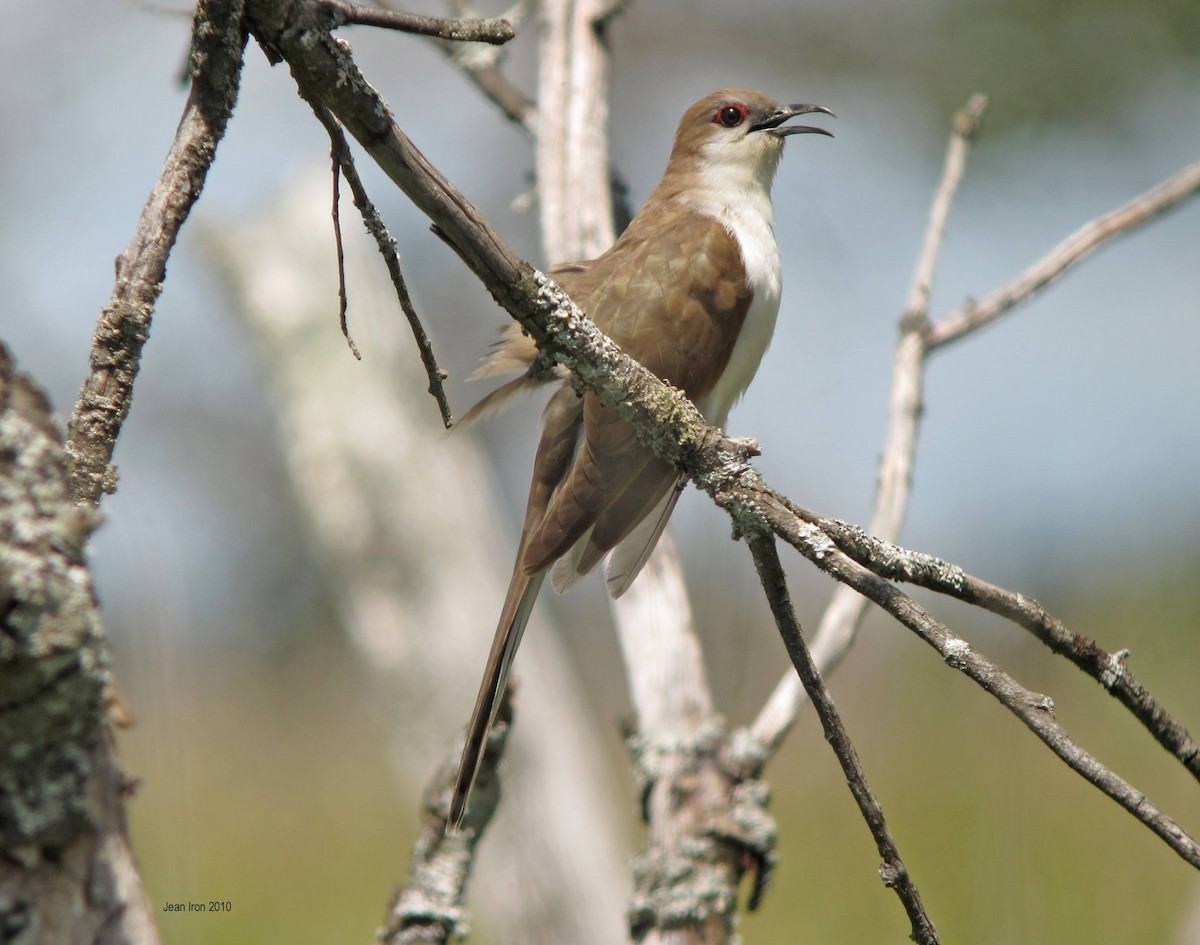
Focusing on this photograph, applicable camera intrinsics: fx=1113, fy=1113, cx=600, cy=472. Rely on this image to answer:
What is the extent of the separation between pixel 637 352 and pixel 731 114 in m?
1.40

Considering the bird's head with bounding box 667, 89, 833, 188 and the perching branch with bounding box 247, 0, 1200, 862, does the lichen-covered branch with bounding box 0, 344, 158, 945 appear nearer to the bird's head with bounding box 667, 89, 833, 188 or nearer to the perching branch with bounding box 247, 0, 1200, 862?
the perching branch with bounding box 247, 0, 1200, 862

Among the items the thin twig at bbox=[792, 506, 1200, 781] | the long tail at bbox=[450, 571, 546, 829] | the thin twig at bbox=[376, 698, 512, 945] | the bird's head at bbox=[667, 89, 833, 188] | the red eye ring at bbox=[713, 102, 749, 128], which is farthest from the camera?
the red eye ring at bbox=[713, 102, 749, 128]

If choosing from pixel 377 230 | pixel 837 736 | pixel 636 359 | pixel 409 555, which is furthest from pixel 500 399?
pixel 409 555

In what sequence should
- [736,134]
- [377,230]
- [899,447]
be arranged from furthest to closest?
[736,134] < [899,447] < [377,230]

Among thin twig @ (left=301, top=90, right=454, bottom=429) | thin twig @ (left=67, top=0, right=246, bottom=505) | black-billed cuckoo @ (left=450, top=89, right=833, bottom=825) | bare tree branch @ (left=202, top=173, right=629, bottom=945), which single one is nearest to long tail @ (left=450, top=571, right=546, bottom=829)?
black-billed cuckoo @ (left=450, top=89, right=833, bottom=825)

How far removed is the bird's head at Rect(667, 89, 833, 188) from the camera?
366 centimetres

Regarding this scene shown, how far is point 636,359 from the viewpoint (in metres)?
2.76

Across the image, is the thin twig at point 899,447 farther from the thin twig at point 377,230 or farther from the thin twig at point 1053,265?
the thin twig at point 377,230

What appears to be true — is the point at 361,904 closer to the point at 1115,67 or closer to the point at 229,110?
the point at 229,110

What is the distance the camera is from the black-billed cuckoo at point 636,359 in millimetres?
2645

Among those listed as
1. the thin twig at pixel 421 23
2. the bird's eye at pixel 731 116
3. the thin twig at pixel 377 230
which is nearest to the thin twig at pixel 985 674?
the thin twig at pixel 377 230

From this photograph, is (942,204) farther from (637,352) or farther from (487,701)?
(487,701)

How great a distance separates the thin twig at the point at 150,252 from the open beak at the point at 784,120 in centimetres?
262

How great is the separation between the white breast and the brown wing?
5 cm
